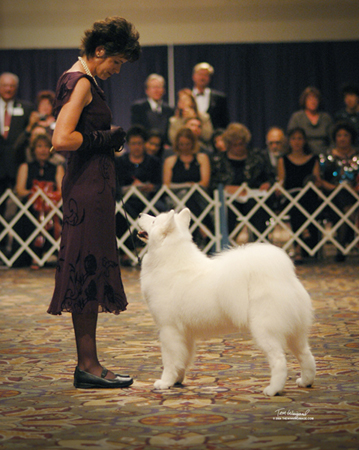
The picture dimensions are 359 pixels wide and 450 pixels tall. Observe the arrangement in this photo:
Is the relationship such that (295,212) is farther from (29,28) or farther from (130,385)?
(29,28)

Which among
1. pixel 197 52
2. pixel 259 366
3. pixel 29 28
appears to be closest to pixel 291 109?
pixel 197 52

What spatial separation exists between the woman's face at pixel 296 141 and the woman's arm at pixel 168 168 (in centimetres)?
142

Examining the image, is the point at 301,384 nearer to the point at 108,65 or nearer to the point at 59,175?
the point at 108,65

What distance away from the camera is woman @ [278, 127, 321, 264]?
7898mm

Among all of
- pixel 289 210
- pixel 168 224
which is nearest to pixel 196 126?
pixel 289 210

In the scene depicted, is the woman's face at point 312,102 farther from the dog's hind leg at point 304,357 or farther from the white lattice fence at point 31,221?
the dog's hind leg at point 304,357

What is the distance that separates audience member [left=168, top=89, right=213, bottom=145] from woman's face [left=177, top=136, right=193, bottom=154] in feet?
1.74

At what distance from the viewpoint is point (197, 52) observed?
11.8m

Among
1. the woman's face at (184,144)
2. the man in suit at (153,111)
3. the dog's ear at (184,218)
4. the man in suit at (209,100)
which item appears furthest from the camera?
the man in suit at (209,100)

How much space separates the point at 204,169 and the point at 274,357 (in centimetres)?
519

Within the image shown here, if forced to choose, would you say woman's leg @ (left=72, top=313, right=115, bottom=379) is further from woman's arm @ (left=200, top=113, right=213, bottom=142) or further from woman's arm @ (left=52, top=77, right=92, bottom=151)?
woman's arm @ (left=200, top=113, right=213, bottom=142)

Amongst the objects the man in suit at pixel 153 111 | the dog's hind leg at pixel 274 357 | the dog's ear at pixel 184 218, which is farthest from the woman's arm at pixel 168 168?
the dog's hind leg at pixel 274 357

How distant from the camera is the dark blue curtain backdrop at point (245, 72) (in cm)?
1181

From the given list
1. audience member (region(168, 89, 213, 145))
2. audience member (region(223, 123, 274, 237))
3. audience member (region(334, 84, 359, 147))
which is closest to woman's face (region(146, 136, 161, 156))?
audience member (region(168, 89, 213, 145))
